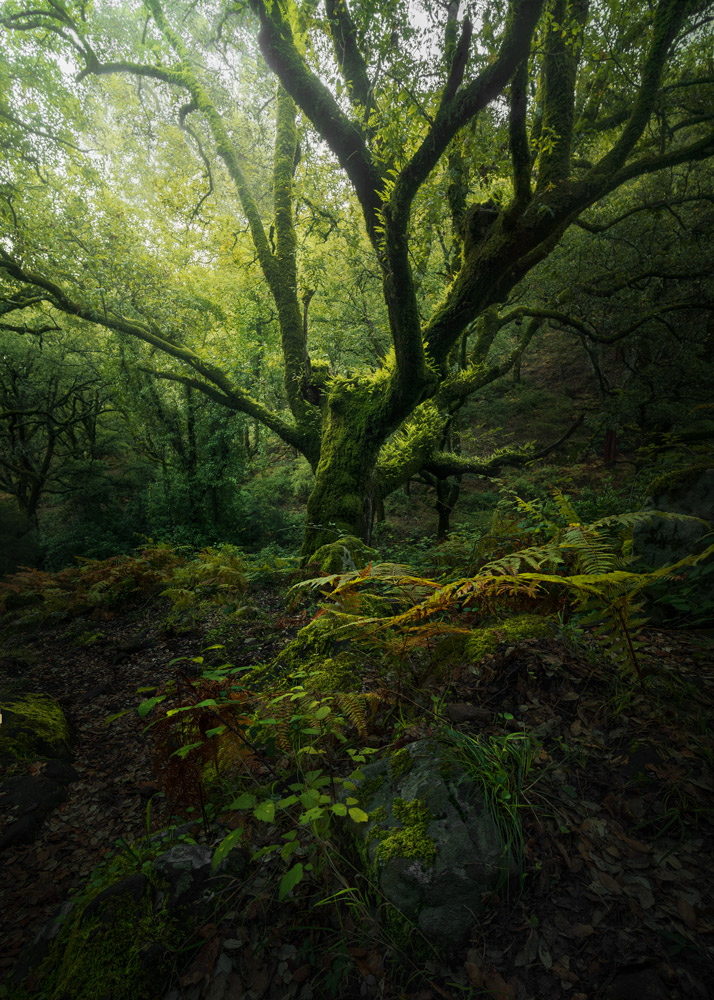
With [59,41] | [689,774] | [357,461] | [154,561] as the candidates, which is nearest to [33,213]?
[59,41]

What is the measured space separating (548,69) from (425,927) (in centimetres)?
785

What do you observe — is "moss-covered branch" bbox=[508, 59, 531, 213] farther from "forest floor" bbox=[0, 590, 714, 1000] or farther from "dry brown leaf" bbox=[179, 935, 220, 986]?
"dry brown leaf" bbox=[179, 935, 220, 986]

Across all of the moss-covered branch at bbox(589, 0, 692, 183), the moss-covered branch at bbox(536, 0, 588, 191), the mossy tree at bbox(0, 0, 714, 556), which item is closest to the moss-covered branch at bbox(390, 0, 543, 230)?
the mossy tree at bbox(0, 0, 714, 556)

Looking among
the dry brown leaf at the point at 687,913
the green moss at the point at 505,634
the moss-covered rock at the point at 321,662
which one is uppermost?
the green moss at the point at 505,634

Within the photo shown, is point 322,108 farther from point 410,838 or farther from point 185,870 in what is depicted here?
point 185,870

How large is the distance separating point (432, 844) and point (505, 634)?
4.06 feet

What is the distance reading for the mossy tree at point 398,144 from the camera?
402 cm

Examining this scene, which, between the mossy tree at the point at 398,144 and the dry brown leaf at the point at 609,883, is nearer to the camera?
the dry brown leaf at the point at 609,883

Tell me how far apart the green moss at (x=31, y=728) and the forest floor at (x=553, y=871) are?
56cm

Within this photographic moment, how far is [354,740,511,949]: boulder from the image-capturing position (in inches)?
53.9

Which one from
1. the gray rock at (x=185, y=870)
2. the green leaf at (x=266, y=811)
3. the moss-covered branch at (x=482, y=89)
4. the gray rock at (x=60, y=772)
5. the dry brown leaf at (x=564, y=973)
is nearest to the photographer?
the dry brown leaf at (x=564, y=973)

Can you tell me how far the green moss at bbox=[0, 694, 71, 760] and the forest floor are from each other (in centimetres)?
56

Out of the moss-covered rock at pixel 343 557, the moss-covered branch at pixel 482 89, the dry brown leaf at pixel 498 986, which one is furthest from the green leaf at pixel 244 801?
the moss-covered branch at pixel 482 89

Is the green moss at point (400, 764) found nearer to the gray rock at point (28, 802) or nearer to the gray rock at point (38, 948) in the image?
the gray rock at point (38, 948)
